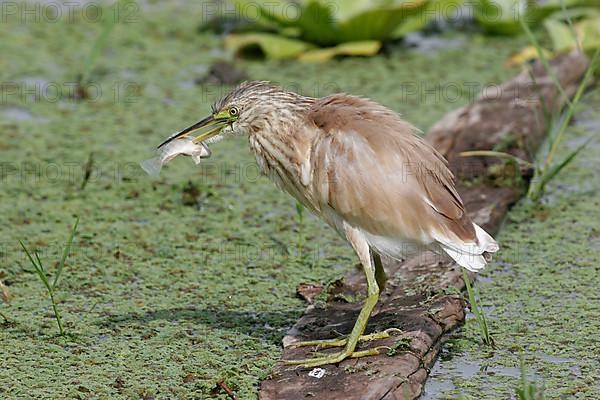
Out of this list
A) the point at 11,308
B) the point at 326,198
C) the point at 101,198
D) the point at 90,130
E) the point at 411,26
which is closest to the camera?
the point at 326,198

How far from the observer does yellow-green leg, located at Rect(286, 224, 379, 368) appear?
3566 mm

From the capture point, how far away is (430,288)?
410 centimetres

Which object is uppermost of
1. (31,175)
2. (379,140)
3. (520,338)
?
(379,140)

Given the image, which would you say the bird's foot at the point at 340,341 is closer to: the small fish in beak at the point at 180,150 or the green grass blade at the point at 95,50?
the small fish in beak at the point at 180,150

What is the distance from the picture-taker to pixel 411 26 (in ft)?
23.2

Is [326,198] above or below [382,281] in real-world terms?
above

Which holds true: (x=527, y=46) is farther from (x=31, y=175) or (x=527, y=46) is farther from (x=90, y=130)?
(x=31, y=175)

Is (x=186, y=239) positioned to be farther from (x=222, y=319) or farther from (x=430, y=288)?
(x=430, y=288)

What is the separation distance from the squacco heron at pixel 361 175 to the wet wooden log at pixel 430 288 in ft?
0.36

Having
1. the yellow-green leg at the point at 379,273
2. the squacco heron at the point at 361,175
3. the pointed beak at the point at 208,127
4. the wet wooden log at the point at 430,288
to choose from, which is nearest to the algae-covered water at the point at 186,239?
the wet wooden log at the point at 430,288

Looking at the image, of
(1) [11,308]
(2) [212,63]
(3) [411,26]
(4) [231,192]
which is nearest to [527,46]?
(3) [411,26]

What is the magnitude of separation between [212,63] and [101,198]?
6.69ft

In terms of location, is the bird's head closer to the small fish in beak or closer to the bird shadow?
the small fish in beak

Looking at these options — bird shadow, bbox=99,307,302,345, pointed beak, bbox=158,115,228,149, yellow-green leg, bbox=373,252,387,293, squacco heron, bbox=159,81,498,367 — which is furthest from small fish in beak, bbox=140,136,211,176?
yellow-green leg, bbox=373,252,387,293
